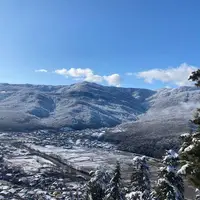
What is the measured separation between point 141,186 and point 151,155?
17067 centimetres

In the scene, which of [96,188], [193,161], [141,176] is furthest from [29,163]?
[193,161]

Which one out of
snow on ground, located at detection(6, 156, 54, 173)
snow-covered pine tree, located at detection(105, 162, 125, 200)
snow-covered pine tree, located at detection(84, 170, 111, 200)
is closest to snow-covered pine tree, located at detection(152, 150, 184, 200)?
snow-covered pine tree, located at detection(105, 162, 125, 200)

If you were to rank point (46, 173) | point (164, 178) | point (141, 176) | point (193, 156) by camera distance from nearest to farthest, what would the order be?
point (193, 156)
point (164, 178)
point (141, 176)
point (46, 173)

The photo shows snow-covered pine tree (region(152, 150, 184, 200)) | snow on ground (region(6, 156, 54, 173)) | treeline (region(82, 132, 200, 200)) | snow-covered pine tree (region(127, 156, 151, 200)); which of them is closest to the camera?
treeline (region(82, 132, 200, 200))

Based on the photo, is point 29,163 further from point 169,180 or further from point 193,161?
point 193,161

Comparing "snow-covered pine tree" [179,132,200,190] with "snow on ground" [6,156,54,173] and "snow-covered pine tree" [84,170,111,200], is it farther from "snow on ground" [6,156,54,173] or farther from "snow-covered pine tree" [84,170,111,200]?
"snow on ground" [6,156,54,173]

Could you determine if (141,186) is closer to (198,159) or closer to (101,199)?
(101,199)

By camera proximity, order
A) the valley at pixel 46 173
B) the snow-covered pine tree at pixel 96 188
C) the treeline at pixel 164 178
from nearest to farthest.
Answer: the treeline at pixel 164 178
the snow-covered pine tree at pixel 96 188
the valley at pixel 46 173

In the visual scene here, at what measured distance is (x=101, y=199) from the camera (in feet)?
85.3

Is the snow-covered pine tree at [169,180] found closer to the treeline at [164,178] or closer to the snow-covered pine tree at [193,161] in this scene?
the treeline at [164,178]

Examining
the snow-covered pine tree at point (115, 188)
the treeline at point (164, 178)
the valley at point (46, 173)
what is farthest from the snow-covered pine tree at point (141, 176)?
the valley at point (46, 173)

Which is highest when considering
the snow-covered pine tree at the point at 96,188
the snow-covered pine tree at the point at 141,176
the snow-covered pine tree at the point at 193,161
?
the snow-covered pine tree at the point at 193,161

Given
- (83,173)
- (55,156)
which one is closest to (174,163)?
(83,173)

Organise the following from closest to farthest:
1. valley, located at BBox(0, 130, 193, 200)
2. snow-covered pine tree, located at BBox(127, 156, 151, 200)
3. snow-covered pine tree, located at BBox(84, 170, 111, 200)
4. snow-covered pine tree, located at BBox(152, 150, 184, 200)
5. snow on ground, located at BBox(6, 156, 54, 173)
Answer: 1. snow-covered pine tree, located at BBox(152, 150, 184, 200)
2. snow-covered pine tree, located at BBox(127, 156, 151, 200)
3. snow-covered pine tree, located at BBox(84, 170, 111, 200)
4. valley, located at BBox(0, 130, 193, 200)
5. snow on ground, located at BBox(6, 156, 54, 173)
